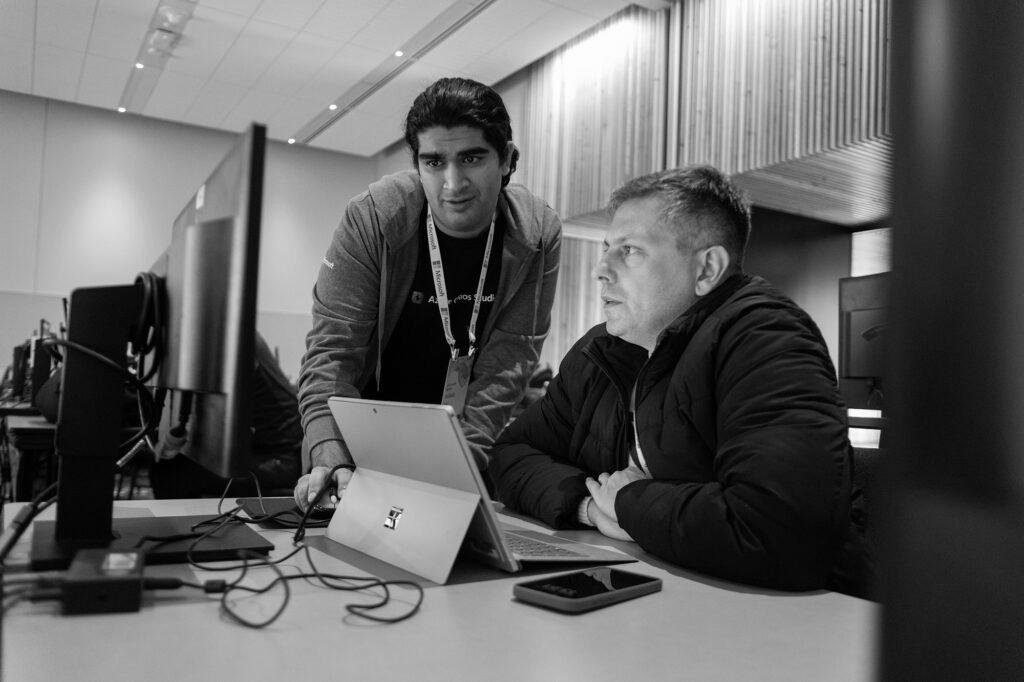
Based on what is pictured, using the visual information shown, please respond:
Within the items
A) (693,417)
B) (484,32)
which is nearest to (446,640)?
(693,417)

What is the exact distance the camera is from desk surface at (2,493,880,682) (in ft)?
2.28

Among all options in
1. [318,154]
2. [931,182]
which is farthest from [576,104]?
[931,182]

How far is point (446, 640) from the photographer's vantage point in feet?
2.58

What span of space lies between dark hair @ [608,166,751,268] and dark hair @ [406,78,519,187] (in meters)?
0.34

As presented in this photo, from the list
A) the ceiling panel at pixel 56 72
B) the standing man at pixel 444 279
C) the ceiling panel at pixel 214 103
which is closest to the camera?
the standing man at pixel 444 279

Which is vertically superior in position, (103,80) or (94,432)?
(103,80)

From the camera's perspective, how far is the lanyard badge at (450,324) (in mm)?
1922

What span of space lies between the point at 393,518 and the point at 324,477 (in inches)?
11.2

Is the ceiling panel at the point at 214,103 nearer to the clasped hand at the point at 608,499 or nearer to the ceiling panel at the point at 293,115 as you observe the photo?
the ceiling panel at the point at 293,115

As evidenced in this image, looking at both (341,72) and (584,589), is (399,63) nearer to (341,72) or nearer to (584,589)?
(341,72)

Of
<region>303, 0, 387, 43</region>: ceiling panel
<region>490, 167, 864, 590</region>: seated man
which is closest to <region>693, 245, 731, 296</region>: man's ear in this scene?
<region>490, 167, 864, 590</region>: seated man

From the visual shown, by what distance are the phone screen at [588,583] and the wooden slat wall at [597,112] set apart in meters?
4.41

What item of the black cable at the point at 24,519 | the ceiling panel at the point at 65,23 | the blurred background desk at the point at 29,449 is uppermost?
the ceiling panel at the point at 65,23

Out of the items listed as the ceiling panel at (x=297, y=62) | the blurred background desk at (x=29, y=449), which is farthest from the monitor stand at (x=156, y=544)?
the ceiling panel at (x=297, y=62)
